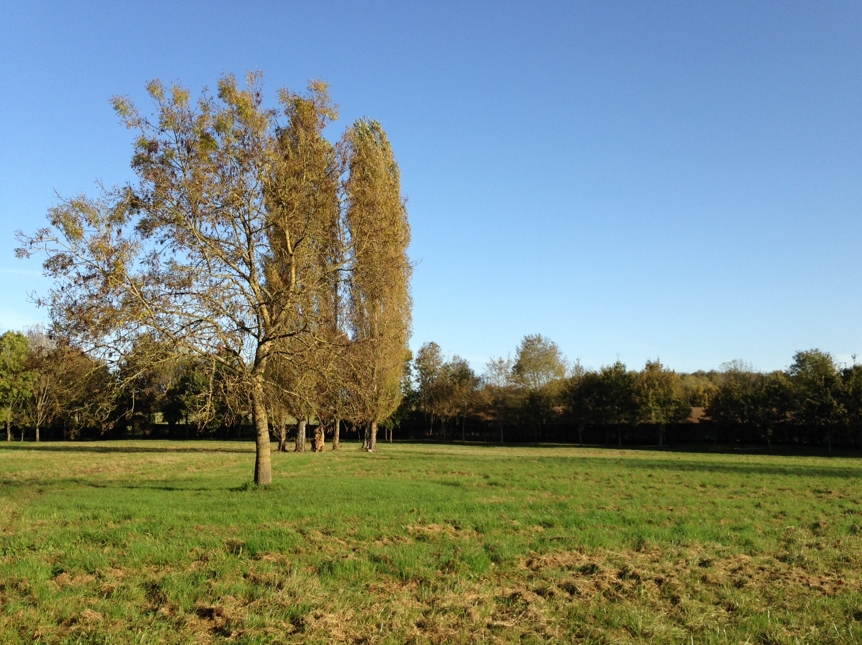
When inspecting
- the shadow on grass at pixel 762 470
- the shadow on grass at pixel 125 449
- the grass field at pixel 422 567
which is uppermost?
the grass field at pixel 422 567

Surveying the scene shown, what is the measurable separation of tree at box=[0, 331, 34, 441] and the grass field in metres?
48.4

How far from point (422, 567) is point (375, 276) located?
1141 cm

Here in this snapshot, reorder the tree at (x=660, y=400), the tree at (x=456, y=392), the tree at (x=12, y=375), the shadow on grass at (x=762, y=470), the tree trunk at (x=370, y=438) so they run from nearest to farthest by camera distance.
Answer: the shadow on grass at (x=762, y=470) < the tree trunk at (x=370, y=438) < the tree at (x=12, y=375) < the tree at (x=660, y=400) < the tree at (x=456, y=392)

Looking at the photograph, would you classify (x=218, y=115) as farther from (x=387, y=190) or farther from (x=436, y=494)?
(x=387, y=190)

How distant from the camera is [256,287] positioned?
17.8m

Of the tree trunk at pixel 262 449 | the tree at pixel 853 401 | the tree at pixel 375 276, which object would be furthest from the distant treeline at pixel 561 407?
the tree trunk at pixel 262 449

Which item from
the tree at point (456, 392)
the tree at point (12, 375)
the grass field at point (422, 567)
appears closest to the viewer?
the grass field at point (422, 567)

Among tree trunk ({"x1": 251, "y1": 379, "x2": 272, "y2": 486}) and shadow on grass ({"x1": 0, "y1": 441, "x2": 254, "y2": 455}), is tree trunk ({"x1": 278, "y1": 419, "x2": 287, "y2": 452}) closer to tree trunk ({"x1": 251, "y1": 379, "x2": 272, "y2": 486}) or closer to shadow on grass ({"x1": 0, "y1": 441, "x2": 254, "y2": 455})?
shadow on grass ({"x1": 0, "y1": 441, "x2": 254, "y2": 455})

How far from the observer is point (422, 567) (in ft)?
29.3

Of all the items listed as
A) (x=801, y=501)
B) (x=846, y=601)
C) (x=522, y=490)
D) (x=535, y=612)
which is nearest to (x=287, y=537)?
(x=535, y=612)

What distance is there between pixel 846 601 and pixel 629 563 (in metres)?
2.70

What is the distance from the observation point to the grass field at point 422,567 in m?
6.67

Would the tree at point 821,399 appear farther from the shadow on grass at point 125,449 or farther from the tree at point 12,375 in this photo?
the tree at point 12,375

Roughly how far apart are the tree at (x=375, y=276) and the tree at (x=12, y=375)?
36419 millimetres
